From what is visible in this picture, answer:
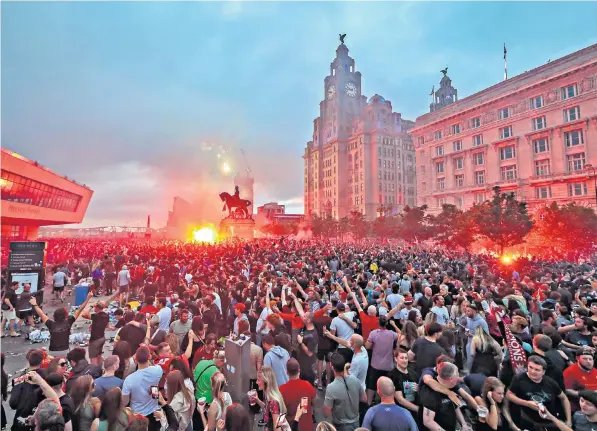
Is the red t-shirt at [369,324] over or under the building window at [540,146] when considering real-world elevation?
under

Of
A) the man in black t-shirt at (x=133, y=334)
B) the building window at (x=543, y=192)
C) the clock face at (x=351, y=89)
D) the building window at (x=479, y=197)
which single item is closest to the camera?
the man in black t-shirt at (x=133, y=334)

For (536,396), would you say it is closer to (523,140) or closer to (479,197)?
(523,140)

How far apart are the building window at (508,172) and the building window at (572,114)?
9.30 m

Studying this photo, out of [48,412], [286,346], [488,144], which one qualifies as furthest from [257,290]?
[488,144]

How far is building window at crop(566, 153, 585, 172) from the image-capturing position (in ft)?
148

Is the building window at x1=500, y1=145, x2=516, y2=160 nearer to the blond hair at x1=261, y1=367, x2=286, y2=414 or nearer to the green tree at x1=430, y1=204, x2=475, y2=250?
the green tree at x1=430, y1=204, x2=475, y2=250

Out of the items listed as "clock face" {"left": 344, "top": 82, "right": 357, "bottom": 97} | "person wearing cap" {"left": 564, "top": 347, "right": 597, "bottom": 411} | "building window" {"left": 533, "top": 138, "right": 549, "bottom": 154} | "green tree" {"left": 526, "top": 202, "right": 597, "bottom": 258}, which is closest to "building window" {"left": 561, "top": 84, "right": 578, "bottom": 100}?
"building window" {"left": 533, "top": 138, "right": 549, "bottom": 154}

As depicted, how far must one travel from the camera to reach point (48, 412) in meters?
3.25

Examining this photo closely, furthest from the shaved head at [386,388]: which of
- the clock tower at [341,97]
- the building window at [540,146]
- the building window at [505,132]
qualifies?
the clock tower at [341,97]

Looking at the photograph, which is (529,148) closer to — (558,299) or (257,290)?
(558,299)

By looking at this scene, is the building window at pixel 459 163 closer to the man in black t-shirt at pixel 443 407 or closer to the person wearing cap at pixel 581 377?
the person wearing cap at pixel 581 377

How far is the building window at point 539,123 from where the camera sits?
49.0 metres

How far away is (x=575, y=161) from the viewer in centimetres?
4609

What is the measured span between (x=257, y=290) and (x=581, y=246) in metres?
36.4
